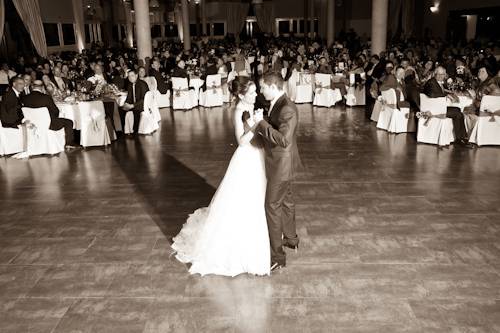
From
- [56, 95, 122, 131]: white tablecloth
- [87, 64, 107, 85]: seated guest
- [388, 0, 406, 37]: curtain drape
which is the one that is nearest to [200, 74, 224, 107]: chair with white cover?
[87, 64, 107, 85]: seated guest

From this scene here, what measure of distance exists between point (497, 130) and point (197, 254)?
17.4ft

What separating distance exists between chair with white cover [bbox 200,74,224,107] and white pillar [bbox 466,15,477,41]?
512 inches

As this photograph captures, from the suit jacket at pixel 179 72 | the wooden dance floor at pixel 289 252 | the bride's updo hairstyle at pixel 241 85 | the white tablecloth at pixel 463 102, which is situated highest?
the bride's updo hairstyle at pixel 241 85

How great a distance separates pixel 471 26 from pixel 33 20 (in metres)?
16.3

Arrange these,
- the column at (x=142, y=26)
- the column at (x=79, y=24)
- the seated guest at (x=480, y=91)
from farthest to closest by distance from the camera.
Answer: the column at (x=79, y=24), the column at (x=142, y=26), the seated guest at (x=480, y=91)

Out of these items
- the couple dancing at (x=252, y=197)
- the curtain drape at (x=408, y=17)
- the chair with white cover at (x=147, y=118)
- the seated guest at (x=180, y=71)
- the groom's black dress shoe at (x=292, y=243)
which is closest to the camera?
the couple dancing at (x=252, y=197)

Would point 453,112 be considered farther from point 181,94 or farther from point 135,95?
point 181,94

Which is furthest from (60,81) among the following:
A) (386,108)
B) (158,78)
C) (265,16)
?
(265,16)

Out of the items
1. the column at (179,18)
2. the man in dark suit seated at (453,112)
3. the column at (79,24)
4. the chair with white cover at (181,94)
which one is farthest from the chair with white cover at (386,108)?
the column at (179,18)

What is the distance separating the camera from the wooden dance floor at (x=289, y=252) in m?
2.94

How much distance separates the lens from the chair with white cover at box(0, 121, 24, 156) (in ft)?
23.4

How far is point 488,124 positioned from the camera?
686cm

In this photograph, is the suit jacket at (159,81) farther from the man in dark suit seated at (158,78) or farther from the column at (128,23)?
the column at (128,23)

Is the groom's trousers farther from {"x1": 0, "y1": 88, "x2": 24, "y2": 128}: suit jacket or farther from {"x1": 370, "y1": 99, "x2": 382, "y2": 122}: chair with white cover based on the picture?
{"x1": 370, "y1": 99, "x2": 382, "y2": 122}: chair with white cover
